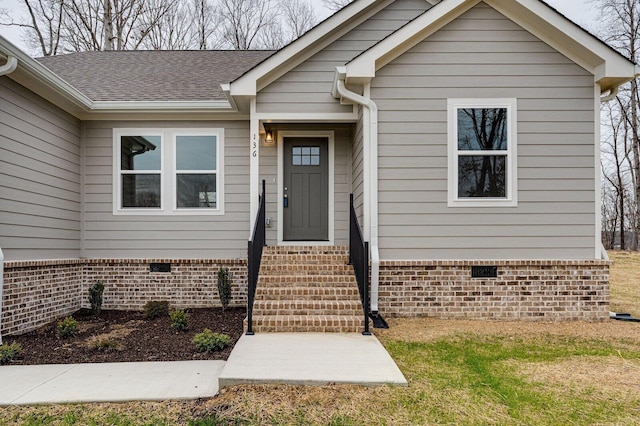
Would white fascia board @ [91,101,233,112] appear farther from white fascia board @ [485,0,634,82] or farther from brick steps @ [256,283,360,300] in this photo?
white fascia board @ [485,0,634,82]

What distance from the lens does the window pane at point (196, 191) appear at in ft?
24.0

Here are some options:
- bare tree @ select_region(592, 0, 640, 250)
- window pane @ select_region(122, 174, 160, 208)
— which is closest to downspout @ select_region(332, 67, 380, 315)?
window pane @ select_region(122, 174, 160, 208)

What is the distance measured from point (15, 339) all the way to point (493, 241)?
6.19 m

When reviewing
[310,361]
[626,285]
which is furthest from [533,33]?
[626,285]

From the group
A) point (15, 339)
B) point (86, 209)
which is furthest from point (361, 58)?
point (15, 339)

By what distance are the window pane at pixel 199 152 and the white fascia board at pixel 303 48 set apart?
54.0 inches

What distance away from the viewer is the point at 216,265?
7.22m

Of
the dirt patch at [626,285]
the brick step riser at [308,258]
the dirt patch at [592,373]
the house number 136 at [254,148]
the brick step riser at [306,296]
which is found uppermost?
the house number 136 at [254,148]

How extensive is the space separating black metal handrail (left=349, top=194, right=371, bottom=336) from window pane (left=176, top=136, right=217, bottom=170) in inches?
109

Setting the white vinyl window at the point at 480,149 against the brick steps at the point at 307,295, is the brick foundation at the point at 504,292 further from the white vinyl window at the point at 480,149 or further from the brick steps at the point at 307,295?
the white vinyl window at the point at 480,149

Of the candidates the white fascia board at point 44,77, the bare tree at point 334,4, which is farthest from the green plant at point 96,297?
the bare tree at point 334,4

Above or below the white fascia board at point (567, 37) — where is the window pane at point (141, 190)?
below

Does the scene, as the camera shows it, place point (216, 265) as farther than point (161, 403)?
Yes

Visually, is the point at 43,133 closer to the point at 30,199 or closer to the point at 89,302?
the point at 30,199
